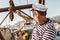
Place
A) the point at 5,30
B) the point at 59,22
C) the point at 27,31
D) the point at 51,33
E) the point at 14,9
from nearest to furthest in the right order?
the point at 51,33 → the point at 14,9 → the point at 5,30 → the point at 27,31 → the point at 59,22

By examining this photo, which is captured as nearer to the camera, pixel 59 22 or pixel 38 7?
pixel 38 7

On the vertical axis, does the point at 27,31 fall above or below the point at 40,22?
below

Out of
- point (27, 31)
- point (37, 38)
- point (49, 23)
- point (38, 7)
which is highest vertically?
point (38, 7)

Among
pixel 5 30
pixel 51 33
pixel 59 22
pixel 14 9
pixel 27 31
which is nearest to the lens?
pixel 51 33

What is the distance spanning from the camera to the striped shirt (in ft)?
5.65

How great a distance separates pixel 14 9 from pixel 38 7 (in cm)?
66

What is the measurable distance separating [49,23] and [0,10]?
0.90m

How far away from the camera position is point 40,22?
69.6 inches

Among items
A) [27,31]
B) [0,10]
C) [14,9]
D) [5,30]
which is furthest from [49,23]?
[27,31]

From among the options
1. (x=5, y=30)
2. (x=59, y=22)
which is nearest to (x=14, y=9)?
(x=5, y=30)

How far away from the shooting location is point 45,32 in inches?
68.6

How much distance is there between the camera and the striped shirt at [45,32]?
172cm

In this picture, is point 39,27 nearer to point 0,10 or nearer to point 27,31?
point 0,10

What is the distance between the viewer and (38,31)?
1812mm
